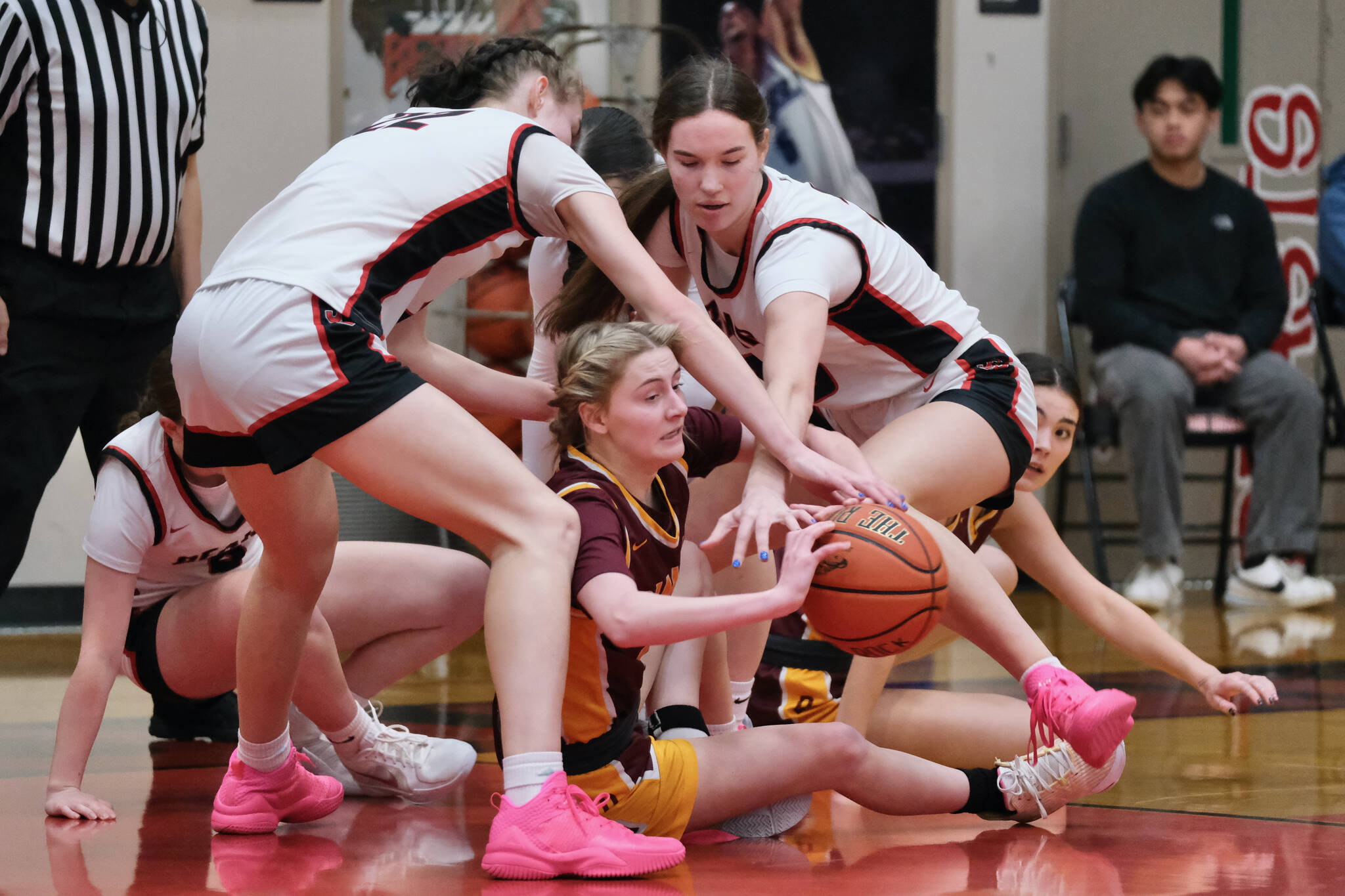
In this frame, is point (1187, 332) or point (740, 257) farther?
point (1187, 332)

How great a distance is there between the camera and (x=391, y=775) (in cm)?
270

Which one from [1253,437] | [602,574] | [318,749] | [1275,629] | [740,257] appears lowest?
[1275,629]

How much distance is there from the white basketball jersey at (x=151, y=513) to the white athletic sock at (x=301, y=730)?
0.36 metres

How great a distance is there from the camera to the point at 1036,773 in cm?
243

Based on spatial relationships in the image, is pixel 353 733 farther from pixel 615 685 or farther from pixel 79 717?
pixel 615 685

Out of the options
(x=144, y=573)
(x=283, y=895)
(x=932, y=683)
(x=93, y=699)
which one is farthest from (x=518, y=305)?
(x=283, y=895)

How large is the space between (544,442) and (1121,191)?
3838mm

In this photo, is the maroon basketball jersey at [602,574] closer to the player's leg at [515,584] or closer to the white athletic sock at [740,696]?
the player's leg at [515,584]

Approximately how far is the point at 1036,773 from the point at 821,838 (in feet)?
1.23

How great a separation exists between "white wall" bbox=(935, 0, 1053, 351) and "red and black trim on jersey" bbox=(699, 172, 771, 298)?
392cm

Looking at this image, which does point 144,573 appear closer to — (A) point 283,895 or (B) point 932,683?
(A) point 283,895

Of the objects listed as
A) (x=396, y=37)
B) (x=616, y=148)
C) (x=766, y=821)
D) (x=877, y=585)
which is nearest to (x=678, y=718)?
(x=766, y=821)

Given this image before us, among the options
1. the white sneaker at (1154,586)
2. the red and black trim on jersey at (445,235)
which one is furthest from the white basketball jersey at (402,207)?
the white sneaker at (1154,586)

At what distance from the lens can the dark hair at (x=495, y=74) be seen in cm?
250
